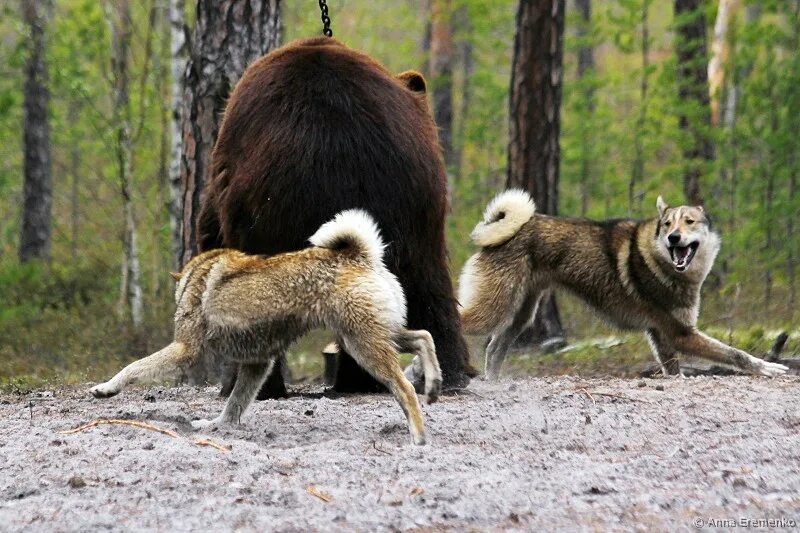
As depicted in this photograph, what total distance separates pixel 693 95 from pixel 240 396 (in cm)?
1077

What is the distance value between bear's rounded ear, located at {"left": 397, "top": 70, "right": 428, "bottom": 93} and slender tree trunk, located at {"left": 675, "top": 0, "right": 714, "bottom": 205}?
6094 mm

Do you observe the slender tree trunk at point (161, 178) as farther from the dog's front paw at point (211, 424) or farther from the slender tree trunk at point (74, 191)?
the dog's front paw at point (211, 424)

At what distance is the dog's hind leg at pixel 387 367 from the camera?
15.4ft

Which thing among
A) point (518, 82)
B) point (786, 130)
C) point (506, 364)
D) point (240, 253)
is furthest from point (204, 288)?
point (786, 130)

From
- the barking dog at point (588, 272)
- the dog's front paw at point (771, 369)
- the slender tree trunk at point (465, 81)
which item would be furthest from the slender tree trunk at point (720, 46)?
the dog's front paw at point (771, 369)

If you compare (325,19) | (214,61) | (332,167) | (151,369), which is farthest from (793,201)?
(151,369)

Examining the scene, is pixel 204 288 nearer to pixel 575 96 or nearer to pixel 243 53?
pixel 243 53

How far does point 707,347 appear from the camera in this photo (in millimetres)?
7719

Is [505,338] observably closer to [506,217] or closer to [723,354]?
[506,217]

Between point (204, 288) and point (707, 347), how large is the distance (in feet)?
13.9

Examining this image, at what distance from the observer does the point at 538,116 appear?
409 inches

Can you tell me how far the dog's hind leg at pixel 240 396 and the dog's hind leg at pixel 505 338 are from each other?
3320mm

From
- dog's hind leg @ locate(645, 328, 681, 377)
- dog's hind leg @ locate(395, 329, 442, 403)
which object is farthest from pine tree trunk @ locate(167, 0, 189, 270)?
dog's hind leg @ locate(395, 329, 442, 403)

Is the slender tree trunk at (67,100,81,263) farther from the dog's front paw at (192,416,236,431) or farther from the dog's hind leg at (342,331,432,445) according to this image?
the dog's hind leg at (342,331,432,445)
